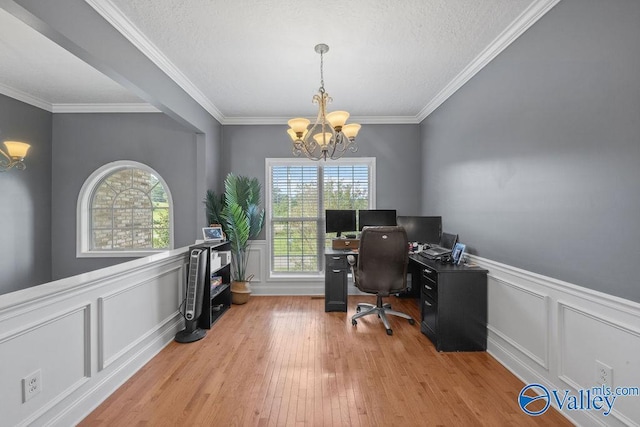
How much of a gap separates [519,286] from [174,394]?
2.72 m

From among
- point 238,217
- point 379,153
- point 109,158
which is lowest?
point 238,217

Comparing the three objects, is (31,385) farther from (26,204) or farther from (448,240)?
(448,240)

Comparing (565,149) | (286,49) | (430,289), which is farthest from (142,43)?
(430,289)

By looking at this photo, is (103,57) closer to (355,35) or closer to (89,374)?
(355,35)

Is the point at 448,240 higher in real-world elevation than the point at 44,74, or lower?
lower

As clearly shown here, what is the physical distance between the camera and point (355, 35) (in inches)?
88.5

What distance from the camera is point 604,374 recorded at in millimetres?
1541

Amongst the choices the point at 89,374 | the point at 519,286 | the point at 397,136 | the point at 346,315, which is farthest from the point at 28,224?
the point at 519,286

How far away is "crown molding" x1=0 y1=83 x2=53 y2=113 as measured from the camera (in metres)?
3.22

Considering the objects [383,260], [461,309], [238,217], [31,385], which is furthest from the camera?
[238,217]

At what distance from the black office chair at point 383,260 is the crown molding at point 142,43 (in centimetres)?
255

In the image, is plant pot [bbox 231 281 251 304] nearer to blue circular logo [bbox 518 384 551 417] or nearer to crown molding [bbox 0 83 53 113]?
blue circular logo [bbox 518 384 551 417]

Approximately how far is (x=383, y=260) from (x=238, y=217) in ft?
6.58

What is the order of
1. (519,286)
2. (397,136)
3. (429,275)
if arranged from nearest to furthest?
(519,286)
(429,275)
(397,136)
